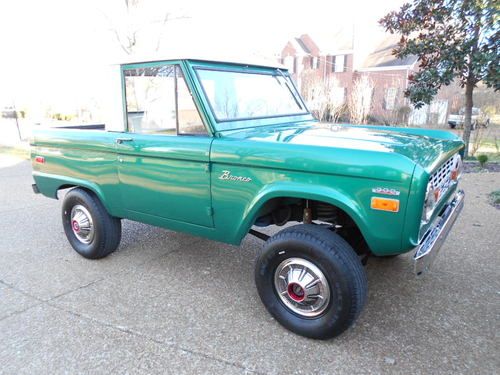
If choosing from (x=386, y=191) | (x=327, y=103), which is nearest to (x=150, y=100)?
(x=386, y=191)

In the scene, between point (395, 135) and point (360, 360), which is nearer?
point (360, 360)

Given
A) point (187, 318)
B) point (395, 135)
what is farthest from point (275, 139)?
point (187, 318)

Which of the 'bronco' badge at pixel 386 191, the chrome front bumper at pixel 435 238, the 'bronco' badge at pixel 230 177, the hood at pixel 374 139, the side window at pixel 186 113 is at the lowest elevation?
the chrome front bumper at pixel 435 238

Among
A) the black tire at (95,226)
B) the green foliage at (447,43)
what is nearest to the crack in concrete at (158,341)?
the black tire at (95,226)

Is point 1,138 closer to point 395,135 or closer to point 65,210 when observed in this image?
point 65,210

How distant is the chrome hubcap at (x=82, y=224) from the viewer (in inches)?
150

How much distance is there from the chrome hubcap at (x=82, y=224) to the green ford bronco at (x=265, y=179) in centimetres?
2

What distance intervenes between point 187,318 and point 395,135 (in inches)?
86.7

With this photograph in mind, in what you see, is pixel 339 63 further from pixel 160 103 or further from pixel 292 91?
pixel 160 103

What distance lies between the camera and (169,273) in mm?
3609

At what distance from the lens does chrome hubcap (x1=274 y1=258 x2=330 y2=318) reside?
2.53m

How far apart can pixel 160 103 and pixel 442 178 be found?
92.9 inches

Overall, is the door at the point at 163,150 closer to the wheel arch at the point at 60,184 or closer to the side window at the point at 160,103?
the side window at the point at 160,103

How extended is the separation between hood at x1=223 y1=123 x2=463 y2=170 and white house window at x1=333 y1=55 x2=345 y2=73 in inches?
1100
